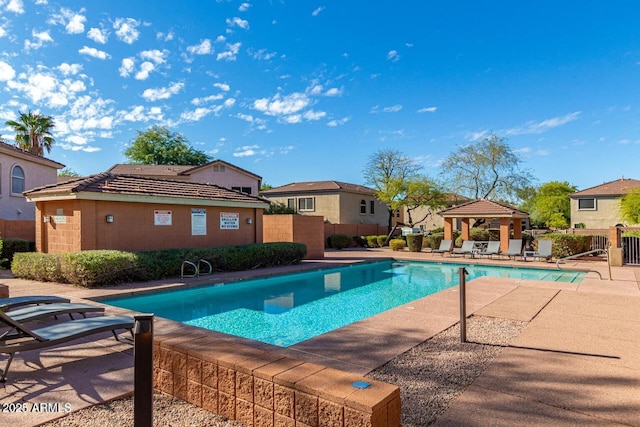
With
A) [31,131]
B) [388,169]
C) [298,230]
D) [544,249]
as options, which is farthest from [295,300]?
[31,131]

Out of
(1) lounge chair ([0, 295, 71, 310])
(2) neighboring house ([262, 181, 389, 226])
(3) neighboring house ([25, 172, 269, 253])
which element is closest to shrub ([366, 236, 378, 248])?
(2) neighboring house ([262, 181, 389, 226])

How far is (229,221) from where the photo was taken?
16078 mm

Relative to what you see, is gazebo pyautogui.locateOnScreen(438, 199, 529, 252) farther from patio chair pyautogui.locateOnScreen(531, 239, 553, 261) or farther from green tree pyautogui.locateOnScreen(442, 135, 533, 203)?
green tree pyautogui.locateOnScreen(442, 135, 533, 203)

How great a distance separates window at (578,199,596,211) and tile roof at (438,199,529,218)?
18.5 meters

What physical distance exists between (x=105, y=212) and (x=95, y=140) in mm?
37966

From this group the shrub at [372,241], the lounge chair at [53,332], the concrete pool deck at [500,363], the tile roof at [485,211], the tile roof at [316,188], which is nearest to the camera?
the concrete pool deck at [500,363]

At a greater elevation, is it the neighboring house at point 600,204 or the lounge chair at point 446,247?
the neighboring house at point 600,204

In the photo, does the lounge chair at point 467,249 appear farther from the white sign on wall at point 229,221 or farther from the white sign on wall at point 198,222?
the white sign on wall at point 198,222

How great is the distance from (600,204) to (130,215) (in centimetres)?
3985

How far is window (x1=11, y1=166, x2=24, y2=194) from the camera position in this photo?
63.6ft

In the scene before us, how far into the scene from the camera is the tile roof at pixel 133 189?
11984 mm

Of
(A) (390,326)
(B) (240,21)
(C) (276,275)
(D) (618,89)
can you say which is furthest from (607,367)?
(D) (618,89)

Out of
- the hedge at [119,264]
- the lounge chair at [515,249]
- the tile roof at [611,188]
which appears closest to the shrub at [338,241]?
the lounge chair at [515,249]

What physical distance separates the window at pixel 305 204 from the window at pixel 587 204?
86.6 ft
